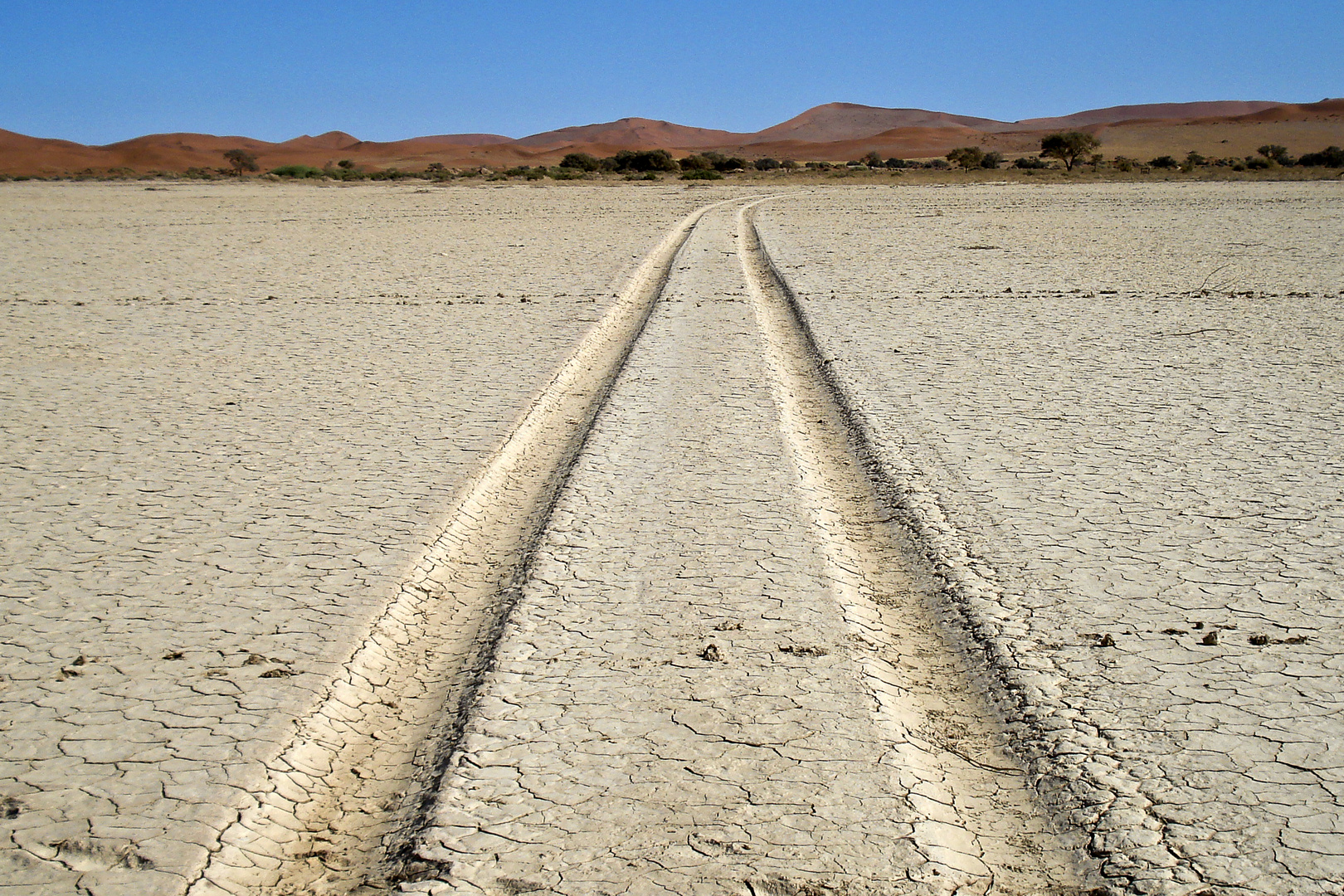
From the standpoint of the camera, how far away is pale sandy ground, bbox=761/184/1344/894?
223 cm

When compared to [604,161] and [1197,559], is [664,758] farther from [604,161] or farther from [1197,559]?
[604,161]

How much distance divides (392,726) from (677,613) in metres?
0.95

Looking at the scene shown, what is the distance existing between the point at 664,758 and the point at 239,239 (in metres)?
18.0

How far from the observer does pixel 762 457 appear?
4820 mm

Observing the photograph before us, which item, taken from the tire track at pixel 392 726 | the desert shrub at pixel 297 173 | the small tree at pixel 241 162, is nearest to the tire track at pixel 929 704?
the tire track at pixel 392 726

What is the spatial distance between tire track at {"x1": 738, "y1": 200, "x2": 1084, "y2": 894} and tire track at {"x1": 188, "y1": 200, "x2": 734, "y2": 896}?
1.14 m

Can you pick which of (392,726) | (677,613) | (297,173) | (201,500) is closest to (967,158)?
(297,173)

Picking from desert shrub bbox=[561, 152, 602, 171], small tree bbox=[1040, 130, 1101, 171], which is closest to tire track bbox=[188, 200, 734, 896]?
desert shrub bbox=[561, 152, 602, 171]

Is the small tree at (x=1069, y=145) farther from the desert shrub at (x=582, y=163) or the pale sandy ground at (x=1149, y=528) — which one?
the pale sandy ground at (x=1149, y=528)

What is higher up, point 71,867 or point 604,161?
point 604,161

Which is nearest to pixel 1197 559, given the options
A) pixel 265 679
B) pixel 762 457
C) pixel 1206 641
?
pixel 1206 641

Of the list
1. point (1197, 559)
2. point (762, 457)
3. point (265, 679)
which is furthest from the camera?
point (762, 457)

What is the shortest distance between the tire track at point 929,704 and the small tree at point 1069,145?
66427mm

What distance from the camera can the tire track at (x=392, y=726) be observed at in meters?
2.12
